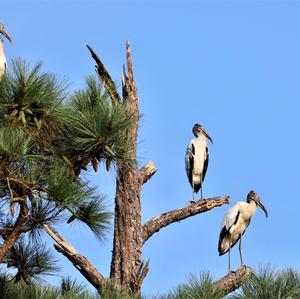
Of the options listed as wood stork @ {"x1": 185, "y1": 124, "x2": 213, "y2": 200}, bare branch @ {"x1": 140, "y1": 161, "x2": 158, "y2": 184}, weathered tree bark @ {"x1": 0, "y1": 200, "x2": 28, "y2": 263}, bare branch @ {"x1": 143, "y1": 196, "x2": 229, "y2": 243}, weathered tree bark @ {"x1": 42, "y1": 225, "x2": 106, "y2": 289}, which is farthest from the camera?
wood stork @ {"x1": 185, "y1": 124, "x2": 213, "y2": 200}

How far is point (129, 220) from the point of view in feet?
32.1

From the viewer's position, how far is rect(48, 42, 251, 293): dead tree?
371 inches

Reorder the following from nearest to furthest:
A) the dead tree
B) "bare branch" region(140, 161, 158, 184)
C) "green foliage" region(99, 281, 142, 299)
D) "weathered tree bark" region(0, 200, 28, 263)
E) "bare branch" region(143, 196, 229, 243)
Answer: "green foliage" region(99, 281, 142, 299) < "weathered tree bark" region(0, 200, 28, 263) < the dead tree < "bare branch" region(143, 196, 229, 243) < "bare branch" region(140, 161, 158, 184)

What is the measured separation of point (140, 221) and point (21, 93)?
2436mm

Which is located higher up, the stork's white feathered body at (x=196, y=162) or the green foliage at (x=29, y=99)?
the stork's white feathered body at (x=196, y=162)

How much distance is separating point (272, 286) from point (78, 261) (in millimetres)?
1953

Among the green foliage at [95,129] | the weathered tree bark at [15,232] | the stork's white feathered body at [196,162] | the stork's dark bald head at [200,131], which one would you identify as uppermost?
the stork's dark bald head at [200,131]

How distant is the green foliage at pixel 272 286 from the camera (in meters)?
8.12

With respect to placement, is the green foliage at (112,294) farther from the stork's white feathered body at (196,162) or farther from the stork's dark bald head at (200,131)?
the stork's dark bald head at (200,131)

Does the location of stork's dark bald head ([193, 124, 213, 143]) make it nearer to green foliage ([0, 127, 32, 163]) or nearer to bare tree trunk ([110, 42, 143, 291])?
bare tree trunk ([110, 42, 143, 291])

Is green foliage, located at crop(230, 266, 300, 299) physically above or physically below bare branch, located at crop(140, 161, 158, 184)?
below

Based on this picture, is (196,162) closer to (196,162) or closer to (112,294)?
(196,162)

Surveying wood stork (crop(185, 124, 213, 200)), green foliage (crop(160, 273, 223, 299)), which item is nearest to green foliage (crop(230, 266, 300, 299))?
green foliage (crop(160, 273, 223, 299))

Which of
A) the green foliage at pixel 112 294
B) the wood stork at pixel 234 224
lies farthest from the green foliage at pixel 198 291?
the wood stork at pixel 234 224
